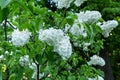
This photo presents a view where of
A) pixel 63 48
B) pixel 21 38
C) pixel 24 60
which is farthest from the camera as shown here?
pixel 24 60

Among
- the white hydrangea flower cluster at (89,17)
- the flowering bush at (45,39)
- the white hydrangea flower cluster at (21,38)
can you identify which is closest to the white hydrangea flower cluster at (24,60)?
the flowering bush at (45,39)

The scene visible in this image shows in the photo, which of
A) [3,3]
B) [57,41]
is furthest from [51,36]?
[3,3]

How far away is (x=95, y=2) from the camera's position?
11531 millimetres

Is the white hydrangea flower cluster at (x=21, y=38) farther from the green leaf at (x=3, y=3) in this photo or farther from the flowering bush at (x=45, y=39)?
the green leaf at (x=3, y=3)

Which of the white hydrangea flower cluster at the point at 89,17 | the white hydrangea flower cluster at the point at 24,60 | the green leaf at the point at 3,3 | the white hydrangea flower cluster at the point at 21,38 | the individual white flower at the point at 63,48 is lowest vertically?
the white hydrangea flower cluster at the point at 24,60

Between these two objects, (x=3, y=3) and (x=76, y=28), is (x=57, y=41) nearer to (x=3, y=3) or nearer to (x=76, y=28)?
(x=76, y=28)

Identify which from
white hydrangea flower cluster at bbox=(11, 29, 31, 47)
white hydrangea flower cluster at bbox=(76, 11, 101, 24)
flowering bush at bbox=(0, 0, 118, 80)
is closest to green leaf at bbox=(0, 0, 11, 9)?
flowering bush at bbox=(0, 0, 118, 80)

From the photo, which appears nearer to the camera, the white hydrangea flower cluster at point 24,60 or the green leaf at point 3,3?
the green leaf at point 3,3

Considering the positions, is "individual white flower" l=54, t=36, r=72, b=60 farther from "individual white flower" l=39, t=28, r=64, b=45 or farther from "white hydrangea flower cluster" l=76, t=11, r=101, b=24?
"white hydrangea flower cluster" l=76, t=11, r=101, b=24

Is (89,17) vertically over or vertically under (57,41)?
over

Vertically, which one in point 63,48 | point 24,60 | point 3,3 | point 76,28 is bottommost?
point 24,60

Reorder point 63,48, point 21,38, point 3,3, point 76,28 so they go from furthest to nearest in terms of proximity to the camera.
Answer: point 76,28
point 21,38
point 63,48
point 3,3

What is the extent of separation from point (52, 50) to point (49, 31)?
165 millimetres

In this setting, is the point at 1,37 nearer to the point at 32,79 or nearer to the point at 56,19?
the point at 32,79
